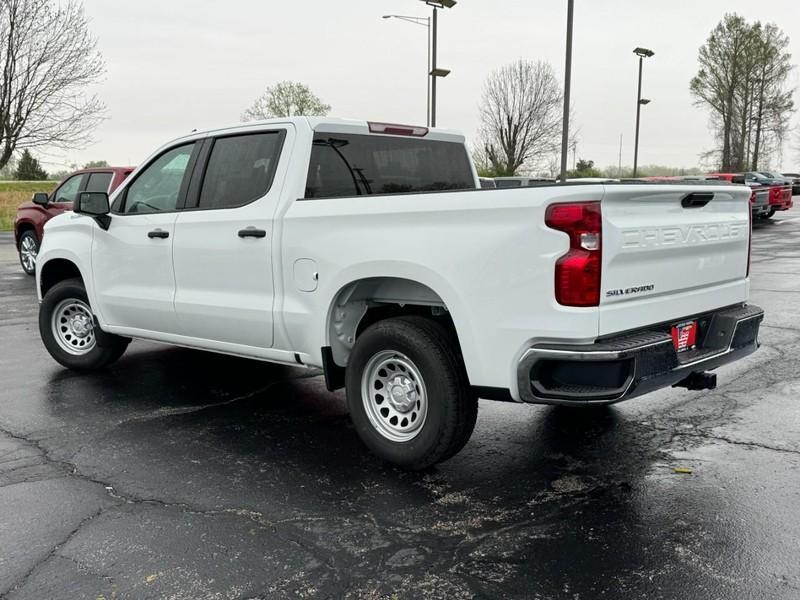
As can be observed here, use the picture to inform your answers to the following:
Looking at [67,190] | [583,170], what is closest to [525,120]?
[583,170]

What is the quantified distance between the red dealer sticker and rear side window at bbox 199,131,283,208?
8.58 feet

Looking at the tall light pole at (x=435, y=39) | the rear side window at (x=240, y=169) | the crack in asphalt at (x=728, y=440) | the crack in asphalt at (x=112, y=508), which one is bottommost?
the crack in asphalt at (x=112, y=508)

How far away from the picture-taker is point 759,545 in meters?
3.46

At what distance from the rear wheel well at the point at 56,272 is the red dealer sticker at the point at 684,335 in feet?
16.3

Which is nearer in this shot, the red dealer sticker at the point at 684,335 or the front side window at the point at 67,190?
the red dealer sticker at the point at 684,335

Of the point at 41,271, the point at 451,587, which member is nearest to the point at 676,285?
the point at 451,587

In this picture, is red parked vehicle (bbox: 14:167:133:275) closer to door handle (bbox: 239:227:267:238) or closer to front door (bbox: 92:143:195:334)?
front door (bbox: 92:143:195:334)

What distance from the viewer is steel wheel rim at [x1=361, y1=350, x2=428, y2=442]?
14.3 ft

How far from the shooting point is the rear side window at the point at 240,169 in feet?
16.7

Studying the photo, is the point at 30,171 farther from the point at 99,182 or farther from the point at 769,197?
the point at 769,197

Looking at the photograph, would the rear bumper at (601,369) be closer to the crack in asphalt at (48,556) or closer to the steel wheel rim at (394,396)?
the steel wheel rim at (394,396)

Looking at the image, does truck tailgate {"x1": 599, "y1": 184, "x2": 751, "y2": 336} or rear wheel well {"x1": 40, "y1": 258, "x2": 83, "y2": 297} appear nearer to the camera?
truck tailgate {"x1": 599, "y1": 184, "x2": 751, "y2": 336}

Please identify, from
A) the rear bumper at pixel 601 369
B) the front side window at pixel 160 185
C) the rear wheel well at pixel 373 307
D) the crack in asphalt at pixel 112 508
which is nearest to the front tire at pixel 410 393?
the rear wheel well at pixel 373 307

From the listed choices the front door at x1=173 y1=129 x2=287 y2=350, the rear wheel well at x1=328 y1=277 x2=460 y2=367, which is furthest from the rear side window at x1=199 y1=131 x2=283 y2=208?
the rear wheel well at x1=328 y1=277 x2=460 y2=367
